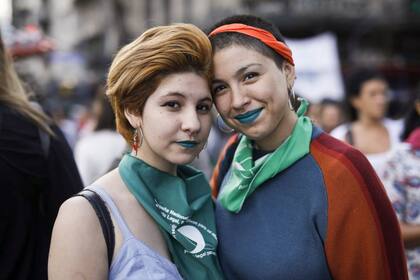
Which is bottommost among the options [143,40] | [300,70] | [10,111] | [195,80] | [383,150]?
[300,70]

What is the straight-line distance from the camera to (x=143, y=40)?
7.84 feet

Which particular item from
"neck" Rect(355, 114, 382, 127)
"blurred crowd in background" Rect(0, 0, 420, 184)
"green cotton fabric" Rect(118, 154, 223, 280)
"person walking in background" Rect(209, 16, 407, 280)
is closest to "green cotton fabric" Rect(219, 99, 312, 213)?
"person walking in background" Rect(209, 16, 407, 280)

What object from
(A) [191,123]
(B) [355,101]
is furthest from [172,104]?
(B) [355,101]

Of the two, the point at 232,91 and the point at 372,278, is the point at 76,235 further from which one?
the point at 372,278

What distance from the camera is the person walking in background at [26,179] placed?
106 inches

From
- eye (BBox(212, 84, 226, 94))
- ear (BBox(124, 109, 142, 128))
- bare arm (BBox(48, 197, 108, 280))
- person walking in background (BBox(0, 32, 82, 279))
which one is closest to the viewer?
bare arm (BBox(48, 197, 108, 280))

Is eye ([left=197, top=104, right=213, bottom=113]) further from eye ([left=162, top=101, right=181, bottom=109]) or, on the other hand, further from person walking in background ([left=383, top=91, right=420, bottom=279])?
person walking in background ([left=383, top=91, right=420, bottom=279])

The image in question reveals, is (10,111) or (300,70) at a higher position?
(10,111)

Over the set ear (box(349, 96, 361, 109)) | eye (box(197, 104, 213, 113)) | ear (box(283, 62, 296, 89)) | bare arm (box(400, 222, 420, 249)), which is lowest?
ear (box(349, 96, 361, 109))

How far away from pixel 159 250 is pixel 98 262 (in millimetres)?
257

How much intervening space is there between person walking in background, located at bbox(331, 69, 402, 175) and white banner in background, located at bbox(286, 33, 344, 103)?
13.6 feet

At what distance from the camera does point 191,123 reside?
7.77 ft

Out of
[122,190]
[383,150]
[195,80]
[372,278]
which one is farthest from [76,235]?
[383,150]

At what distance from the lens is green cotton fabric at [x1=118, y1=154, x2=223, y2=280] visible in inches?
93.6
